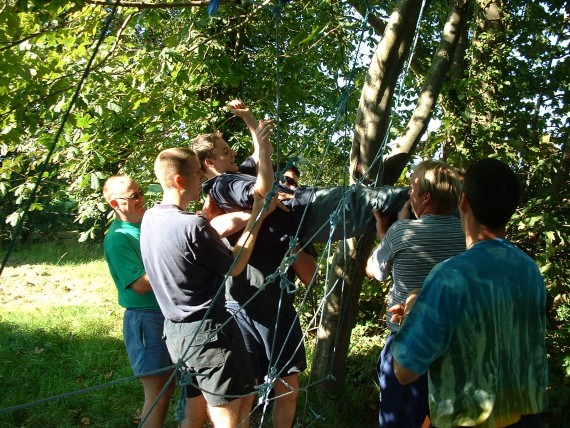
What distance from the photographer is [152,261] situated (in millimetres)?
2014

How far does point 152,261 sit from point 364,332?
2752mm

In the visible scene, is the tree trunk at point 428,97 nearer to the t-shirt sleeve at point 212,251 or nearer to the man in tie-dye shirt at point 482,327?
the t-shirt sleeve at point 212,251

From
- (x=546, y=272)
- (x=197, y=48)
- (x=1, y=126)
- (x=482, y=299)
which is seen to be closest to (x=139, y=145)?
(x=197, y=48)

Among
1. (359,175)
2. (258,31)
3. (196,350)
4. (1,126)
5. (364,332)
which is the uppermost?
(258,31)

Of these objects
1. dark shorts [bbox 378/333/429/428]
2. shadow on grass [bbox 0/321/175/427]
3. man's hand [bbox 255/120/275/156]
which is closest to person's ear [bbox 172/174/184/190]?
man's hand [bbox 255/120/275/156]

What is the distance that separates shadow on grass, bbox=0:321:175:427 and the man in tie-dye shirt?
96.0 inches

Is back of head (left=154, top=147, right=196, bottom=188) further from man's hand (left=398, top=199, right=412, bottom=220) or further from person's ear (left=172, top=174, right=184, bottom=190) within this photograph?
man's hand (left=398, top=199, right=412, bottom=220)

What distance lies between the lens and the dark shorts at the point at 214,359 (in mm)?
1973

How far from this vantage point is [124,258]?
8.02 feet

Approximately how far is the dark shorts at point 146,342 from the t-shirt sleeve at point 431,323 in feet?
4.53

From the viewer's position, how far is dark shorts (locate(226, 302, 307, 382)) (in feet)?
7.82

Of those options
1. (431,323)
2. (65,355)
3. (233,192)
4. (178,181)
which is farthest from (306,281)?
(65,355)

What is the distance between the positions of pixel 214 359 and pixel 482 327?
101cm

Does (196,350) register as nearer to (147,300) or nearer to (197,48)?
(147,300)
